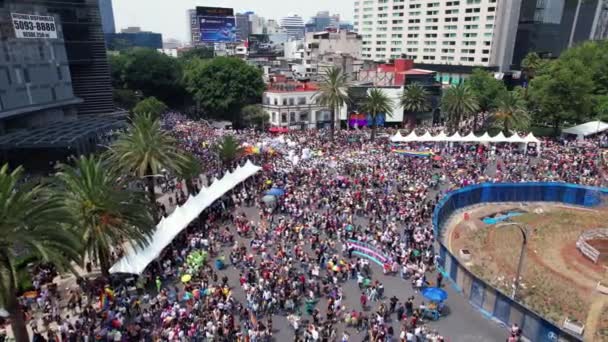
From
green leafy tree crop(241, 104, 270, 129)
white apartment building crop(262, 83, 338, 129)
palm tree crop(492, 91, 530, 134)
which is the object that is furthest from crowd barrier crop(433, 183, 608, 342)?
green leafy tree crop(241, 104, 270, 129)

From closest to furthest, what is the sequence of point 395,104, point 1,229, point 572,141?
point 1,229 → point 572,141 → point 395,104

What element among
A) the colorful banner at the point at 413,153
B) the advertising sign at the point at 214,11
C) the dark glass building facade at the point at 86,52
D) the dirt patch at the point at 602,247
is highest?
the advertising sign at the point at 214,11

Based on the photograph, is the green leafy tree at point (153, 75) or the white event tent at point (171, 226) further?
the green leafy tree at point (153, 75)

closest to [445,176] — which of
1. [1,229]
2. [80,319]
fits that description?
[80,319]

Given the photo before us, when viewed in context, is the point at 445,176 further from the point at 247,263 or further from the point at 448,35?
the point at 448,35

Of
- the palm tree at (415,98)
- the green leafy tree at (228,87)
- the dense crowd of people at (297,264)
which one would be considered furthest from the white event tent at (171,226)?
the palm tree at (415,98)

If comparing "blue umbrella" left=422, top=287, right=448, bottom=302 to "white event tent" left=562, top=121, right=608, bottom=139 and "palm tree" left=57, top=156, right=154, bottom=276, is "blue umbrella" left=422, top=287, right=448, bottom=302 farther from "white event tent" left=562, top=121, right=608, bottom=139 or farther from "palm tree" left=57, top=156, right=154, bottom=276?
"white event tent" left=562, top=121, right=608, bottom=139

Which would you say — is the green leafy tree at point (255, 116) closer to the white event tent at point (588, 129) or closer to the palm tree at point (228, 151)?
the palm tree at point (228, 151)
